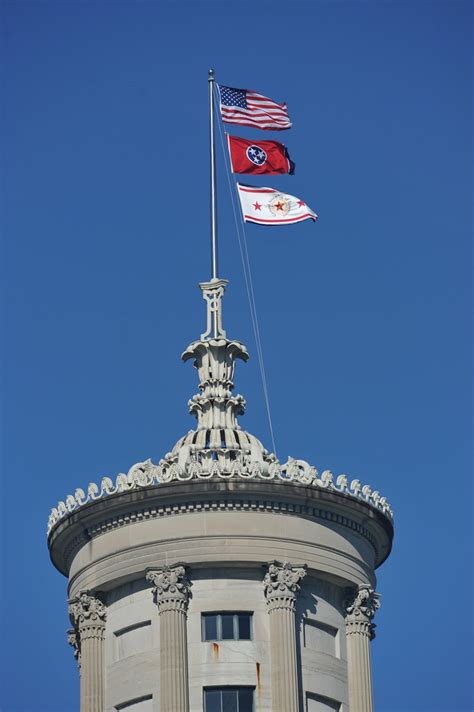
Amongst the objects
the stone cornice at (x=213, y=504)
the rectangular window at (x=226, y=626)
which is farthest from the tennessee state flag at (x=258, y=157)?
the rectangular window at (x=226, y=626)

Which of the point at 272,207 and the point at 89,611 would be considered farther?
the point at 272,207

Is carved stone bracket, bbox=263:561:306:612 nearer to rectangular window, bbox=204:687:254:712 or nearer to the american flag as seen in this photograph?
rectangular window, bbox=204:687:254:712

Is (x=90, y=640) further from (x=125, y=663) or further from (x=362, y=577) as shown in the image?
(x=362, y=577)

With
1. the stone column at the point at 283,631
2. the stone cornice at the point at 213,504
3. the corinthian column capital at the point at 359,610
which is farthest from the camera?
the corinthian column capital at the point at 359,610

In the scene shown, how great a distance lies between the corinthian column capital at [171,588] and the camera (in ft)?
394

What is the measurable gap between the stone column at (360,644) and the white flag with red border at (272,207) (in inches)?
614

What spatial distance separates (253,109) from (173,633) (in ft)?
77.1

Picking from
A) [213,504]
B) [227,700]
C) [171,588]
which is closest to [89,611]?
[171,588]

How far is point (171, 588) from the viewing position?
395 feet

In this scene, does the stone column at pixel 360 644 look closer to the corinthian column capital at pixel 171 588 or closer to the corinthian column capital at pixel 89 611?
the corinthian column capital at pixel 171 588

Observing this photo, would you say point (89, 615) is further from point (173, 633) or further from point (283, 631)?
point (283, 631)

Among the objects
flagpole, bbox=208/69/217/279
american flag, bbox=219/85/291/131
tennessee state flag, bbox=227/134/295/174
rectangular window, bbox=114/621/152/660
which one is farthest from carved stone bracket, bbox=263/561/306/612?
american flag, bbox=219/85/291/131

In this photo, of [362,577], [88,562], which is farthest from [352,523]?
[88,562]

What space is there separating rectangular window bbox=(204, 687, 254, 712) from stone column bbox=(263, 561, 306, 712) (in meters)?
1.10
